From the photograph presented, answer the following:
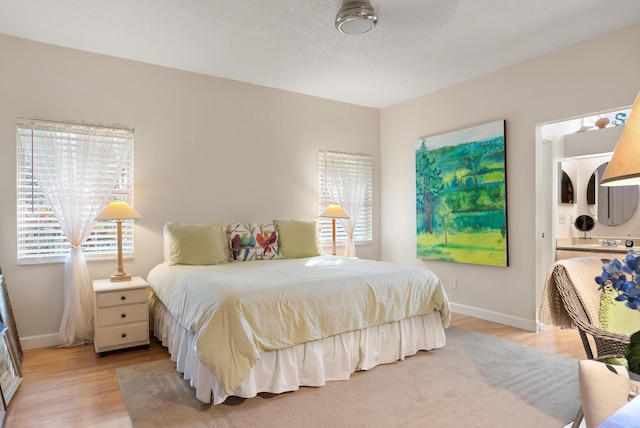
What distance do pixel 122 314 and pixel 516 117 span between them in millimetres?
4206

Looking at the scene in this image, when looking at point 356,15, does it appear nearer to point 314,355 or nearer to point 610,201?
point 314,355

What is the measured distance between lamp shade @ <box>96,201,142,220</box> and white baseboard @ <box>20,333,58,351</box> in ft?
3.81

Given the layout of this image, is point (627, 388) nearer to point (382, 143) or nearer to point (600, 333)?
point (600, 333)

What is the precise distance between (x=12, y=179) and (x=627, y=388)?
4.22 metres

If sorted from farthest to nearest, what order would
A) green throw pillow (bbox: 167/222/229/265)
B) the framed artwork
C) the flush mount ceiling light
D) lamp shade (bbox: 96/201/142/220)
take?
green throw pillow (bbox: 167/222/229/265) → lamp shade (bbox: 96/201/142/220) → the flush mount ceiling light → the framed artwork

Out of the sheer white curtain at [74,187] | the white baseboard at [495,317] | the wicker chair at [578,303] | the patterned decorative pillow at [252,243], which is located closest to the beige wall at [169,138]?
the sheer white curtain at [74,187]

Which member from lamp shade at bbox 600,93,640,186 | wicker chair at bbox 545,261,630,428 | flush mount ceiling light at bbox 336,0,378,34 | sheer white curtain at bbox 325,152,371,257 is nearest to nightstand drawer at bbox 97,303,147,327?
sheer white curtain at bbox 325,152,371,257

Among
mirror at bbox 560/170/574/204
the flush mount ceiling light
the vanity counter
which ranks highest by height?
the flush mount ceiling light

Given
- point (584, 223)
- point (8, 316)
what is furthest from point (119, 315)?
point (584, 223)

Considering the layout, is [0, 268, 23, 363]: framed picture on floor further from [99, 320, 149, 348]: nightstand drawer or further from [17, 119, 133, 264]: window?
[99, 320, 149, 348]: nightstand drawer

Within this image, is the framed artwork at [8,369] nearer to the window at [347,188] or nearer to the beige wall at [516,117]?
the window at [347,188]

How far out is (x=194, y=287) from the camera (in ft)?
8.84

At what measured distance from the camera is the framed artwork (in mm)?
2404

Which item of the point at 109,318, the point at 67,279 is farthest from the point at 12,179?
the point at 109,318
